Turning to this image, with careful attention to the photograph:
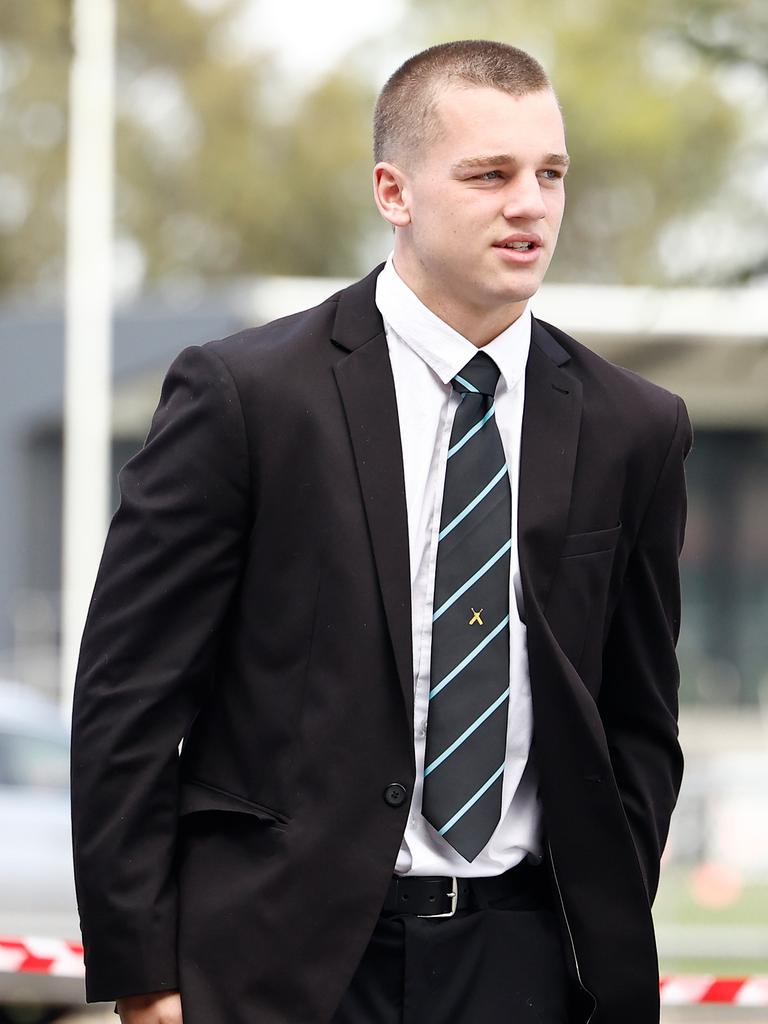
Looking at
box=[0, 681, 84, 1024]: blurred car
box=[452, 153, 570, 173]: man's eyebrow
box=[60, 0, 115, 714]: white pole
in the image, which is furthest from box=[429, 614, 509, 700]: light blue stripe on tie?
box=[60, 0, 115, 714]: white pole

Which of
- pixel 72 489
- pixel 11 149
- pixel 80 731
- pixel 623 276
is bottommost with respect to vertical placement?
pixel 80 731

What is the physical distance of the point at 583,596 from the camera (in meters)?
2.44

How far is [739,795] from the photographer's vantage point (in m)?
8.95

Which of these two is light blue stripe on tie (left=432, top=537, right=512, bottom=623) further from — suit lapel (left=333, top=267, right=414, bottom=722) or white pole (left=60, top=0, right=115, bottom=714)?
white pole (left=60, top=0, right=115, bottom=714)

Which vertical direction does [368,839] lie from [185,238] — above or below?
below

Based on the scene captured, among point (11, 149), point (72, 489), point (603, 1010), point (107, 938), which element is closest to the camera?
point (107, 938)

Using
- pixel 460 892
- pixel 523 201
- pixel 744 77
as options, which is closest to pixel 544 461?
pixel 523 201

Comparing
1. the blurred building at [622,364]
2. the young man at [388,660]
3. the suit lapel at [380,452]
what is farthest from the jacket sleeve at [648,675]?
the blurred building at [622,364]

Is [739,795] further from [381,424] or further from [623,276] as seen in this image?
[623,276]

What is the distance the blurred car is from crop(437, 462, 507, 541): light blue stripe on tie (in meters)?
3.59

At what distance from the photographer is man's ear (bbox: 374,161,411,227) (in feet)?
8.07

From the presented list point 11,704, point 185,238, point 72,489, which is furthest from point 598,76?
point 11,704

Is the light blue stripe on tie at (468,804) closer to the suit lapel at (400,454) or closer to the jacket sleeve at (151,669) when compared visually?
the suit lapel at (400,454)

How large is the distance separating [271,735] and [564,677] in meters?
0.39
